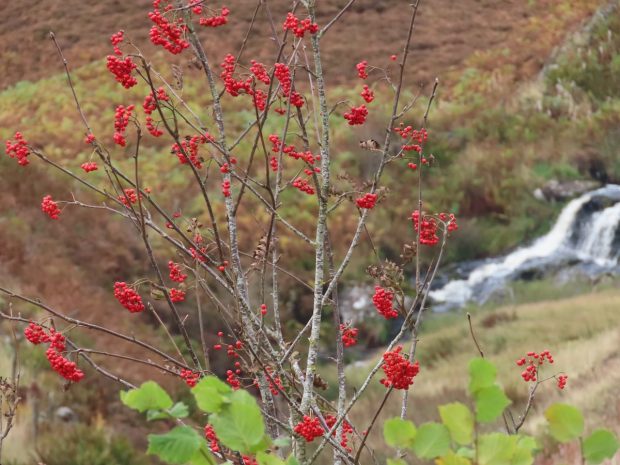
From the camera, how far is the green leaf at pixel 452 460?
2.70ft

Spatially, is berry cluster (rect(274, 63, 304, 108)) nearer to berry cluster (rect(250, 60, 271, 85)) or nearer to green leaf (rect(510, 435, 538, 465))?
berry cluster (rect(250, 60, 271, 85))

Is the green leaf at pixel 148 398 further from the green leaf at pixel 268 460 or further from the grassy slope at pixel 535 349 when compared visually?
the grassy slope at pixel 535 349

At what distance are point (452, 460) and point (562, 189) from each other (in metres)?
12.5

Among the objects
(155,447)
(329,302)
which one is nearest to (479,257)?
(329,302)

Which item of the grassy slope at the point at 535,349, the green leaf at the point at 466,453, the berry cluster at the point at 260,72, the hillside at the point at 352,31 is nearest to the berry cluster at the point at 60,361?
the berry cluster at the point at 260,72

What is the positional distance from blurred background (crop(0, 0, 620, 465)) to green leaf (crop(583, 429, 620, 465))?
8.14 feet

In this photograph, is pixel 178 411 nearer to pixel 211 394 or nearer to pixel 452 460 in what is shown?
pixel 211 394

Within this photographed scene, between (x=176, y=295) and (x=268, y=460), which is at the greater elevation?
(x=268, y=460)

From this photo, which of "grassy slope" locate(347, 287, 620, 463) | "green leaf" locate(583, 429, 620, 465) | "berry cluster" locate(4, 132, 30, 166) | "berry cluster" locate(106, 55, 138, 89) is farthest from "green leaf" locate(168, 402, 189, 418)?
"grassy slope" locate(347, 287, 620, 463)

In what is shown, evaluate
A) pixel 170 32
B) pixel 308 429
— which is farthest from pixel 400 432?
pixel 170 32

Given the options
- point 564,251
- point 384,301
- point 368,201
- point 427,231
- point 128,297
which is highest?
point 368,201

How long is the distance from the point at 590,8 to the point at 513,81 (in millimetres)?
2552

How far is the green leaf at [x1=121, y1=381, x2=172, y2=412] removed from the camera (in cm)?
78

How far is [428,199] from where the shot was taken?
13297 millimetres
